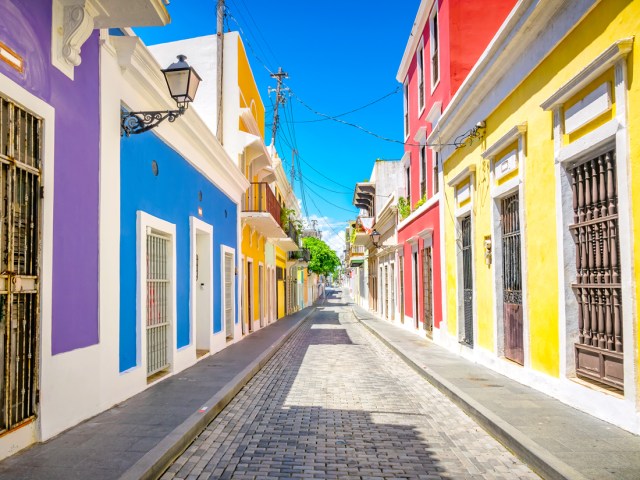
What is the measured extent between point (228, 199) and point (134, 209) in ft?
22.7

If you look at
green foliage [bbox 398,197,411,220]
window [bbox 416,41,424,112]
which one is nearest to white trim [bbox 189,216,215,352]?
window [bbox 416,41,424,112]

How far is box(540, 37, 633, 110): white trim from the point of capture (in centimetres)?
493

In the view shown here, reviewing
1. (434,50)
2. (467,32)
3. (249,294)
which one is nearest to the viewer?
(467,32)

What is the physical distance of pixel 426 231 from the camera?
47.5ft

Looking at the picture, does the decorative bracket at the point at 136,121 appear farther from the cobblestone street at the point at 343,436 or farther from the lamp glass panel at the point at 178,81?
the cobblestone street at the point at 343,436

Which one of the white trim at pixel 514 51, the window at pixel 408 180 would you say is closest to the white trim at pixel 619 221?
the white trim at pixel 514 51

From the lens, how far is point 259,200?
1670cm

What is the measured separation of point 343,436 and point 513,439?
164 centimetres

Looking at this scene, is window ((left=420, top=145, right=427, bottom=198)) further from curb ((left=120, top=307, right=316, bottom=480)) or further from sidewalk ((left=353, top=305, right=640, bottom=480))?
curb ((left=120, top=307, right=316, bottom=480))

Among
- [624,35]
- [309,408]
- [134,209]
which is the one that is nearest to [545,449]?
[309,408]

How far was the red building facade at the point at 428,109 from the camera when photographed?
39.5 ft

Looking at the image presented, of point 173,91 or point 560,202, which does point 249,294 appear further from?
point 560,202

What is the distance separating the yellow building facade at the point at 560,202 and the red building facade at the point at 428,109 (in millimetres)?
2681

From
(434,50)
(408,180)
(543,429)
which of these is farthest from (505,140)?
(408,180)
